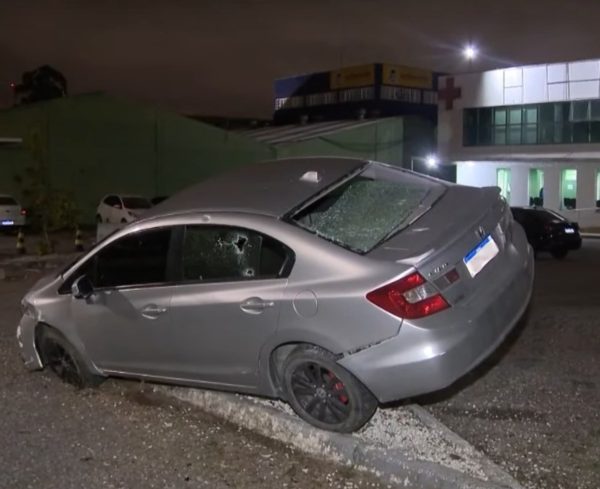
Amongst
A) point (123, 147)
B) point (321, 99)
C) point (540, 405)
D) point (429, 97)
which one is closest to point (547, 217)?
point (540, 405)

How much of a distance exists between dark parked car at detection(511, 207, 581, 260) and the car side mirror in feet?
44.3

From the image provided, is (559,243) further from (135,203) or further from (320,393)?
(135,203)

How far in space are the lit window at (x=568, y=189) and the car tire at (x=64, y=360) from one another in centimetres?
2915

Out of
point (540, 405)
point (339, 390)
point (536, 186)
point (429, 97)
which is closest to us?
point (339, 390)

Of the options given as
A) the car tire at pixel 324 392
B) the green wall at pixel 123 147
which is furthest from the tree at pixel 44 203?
the car tire at pixel 324 392

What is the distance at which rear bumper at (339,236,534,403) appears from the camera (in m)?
4.07

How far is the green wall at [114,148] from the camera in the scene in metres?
32.4

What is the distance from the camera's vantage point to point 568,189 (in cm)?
3198

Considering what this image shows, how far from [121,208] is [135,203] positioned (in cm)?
68

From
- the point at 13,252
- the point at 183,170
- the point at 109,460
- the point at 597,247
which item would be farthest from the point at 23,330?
the point at 183,170

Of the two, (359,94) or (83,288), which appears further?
(359,94)

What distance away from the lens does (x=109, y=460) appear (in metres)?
4.41

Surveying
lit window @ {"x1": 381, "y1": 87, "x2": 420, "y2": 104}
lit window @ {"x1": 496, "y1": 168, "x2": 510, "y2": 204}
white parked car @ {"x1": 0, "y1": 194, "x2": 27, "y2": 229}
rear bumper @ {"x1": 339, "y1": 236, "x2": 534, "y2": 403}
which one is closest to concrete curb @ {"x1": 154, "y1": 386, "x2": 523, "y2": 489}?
rear bumper @ {"x1": 339, "y1": 236, "x2": 534, "y2": 403}

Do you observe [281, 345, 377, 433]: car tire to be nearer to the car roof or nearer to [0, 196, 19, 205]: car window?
the car roof
